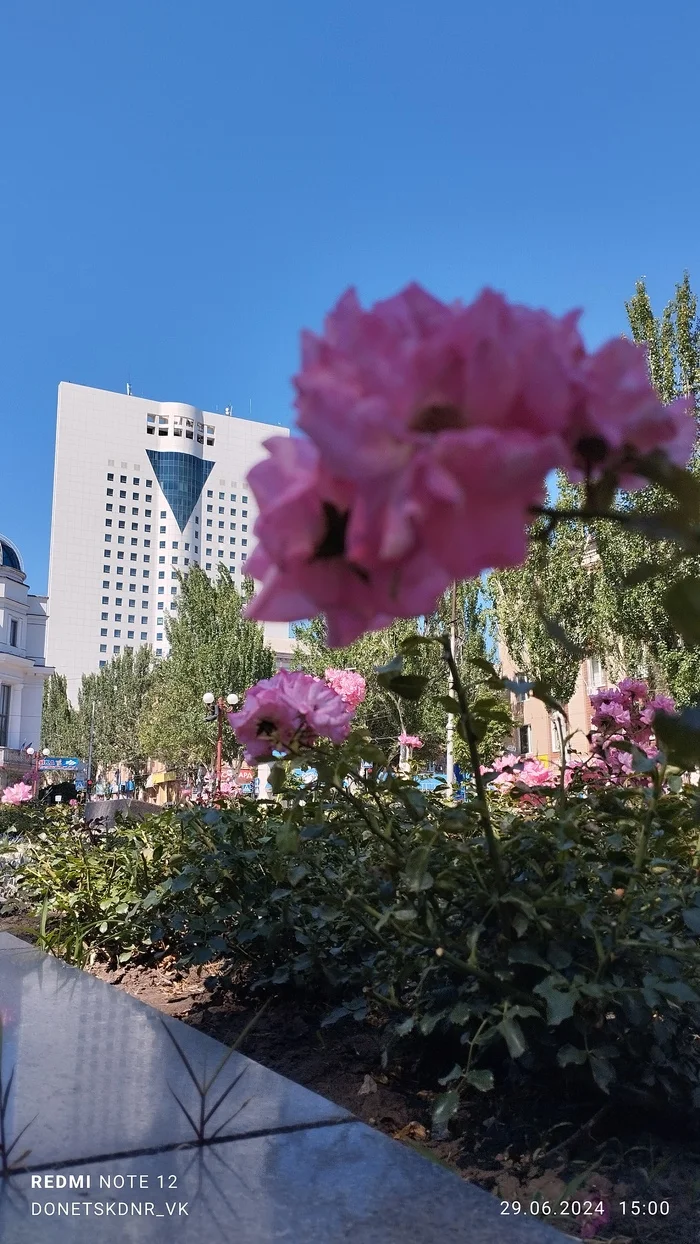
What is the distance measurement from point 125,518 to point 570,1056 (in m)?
119

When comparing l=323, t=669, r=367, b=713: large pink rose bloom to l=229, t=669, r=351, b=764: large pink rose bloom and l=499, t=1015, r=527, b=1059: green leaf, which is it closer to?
l=229, t=669, r=351, b=764: large pink rose bloom

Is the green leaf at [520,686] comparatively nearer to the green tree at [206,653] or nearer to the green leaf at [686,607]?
the green leaf at [686,607]

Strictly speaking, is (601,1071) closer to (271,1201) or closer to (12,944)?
(271,1201)

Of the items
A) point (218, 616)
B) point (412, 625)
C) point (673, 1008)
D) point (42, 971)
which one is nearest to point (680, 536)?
point (673, 1008)

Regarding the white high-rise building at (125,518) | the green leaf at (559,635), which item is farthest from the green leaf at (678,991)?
the white high-rise building at (125,518)

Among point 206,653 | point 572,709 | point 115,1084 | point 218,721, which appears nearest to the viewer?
point 115,1084

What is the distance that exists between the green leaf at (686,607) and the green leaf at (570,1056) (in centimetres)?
117

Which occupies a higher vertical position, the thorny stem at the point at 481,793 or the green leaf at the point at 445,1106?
the thorny stem at the point at 481,793

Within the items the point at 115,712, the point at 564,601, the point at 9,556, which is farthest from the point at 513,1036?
the point at 9,556

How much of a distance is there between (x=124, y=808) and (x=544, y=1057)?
4.21 meters

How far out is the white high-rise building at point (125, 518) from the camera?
4449 inches

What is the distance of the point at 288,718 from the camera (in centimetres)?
170

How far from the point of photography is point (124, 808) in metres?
5.59

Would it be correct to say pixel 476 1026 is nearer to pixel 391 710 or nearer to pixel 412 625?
pixel 412 625
